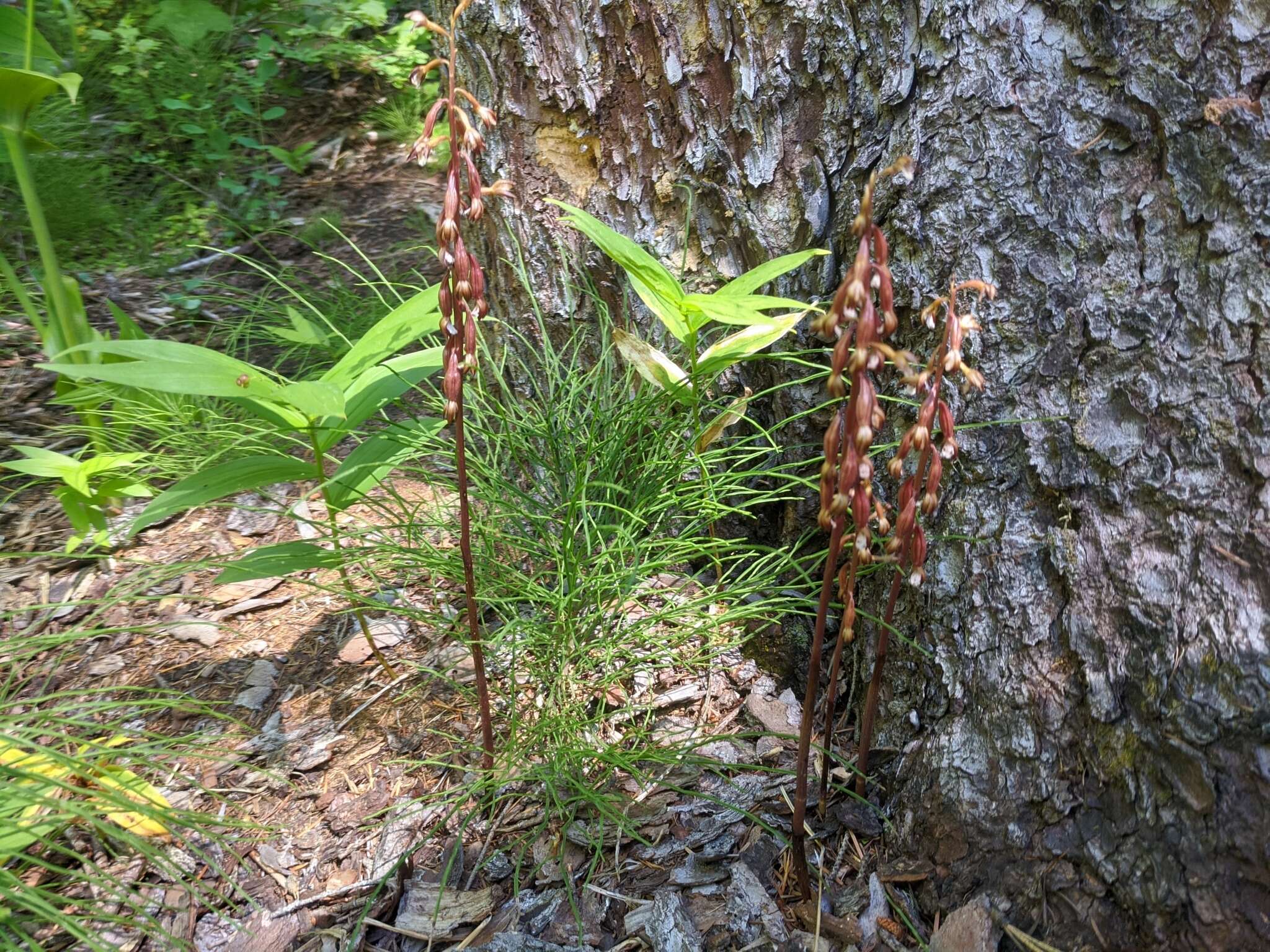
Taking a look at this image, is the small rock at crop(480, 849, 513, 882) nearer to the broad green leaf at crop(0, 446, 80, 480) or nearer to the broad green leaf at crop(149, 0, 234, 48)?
the broad green leaf at crop(0, 446, 80, 480)

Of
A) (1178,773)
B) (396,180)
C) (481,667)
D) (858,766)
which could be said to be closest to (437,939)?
(481,667)

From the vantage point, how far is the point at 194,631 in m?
2.35

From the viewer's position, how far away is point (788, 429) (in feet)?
6.96

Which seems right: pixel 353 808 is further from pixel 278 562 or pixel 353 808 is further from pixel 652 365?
pixel 652 365

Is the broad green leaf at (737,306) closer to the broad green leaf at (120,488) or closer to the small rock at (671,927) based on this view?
the small rock at (671,927)

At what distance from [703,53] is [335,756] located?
1.75 meters

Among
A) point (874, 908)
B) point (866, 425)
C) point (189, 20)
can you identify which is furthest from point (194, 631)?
point (189, 20)

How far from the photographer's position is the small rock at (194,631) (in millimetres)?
2330

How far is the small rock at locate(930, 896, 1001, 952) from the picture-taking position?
1.45m

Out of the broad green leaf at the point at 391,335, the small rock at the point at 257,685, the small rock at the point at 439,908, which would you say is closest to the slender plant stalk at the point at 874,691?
the small rock at the point at 439,908

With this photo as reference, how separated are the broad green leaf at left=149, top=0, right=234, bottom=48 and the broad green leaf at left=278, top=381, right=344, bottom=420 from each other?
3225mm

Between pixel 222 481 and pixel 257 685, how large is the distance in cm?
57

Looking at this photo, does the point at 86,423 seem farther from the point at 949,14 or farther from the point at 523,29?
the point at 949,14

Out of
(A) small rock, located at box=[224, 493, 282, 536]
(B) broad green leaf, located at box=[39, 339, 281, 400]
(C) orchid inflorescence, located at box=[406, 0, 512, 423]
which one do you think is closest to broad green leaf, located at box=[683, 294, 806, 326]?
(C) orchid inflorescence, located at box=[406, 0, 512, 423]
